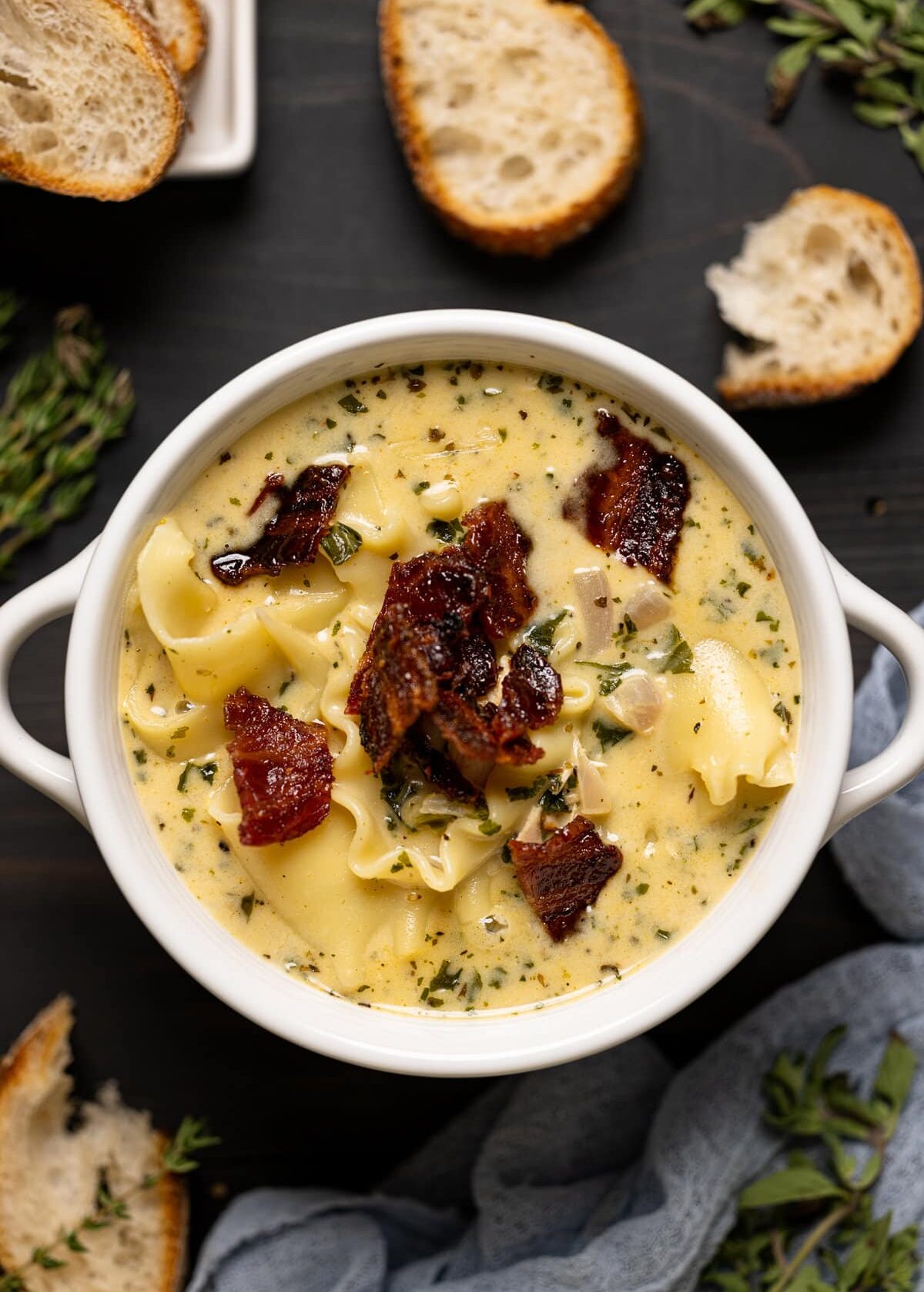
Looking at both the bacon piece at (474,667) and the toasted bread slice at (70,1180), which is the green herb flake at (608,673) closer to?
the bacon piece at (474,667)

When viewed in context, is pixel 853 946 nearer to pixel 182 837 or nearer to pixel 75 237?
pixel 182 837

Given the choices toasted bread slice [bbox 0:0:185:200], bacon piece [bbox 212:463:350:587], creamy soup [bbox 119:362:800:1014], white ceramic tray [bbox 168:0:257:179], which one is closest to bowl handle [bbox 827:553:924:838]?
creamy soup [bbox 119:362:800:1014]

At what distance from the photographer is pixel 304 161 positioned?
4102 millimetres

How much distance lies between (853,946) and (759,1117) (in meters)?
0.62

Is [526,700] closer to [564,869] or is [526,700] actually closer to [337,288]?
[564,869]

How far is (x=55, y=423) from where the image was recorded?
400 cm

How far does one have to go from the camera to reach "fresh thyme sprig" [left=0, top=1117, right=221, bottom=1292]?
12.8 feet

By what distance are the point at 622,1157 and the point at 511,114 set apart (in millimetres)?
3362

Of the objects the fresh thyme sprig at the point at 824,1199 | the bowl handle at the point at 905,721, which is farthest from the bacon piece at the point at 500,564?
the fresh thyme sprig at the point at 824,1199

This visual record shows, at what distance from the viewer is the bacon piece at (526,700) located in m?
2.88

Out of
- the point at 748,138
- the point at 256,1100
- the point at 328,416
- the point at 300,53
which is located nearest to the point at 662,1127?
the point at 256,1100

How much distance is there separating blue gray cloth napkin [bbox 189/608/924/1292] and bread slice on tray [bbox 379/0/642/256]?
1713 mm

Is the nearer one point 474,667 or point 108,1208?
point 474,667

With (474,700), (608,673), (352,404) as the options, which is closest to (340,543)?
(352,404)
